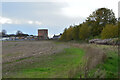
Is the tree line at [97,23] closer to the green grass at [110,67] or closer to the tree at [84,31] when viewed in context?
the tree at [84,31]

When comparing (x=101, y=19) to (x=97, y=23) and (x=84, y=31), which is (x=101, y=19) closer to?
(x=97, y=23)

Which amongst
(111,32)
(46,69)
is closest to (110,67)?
(46,69)

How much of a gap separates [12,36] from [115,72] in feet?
470

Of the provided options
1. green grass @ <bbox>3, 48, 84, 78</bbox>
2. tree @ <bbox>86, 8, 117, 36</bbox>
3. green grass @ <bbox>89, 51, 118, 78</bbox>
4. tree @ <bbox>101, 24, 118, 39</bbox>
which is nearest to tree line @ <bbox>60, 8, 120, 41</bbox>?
tree @ <bbox>86, 8, 117, 36</bbox>

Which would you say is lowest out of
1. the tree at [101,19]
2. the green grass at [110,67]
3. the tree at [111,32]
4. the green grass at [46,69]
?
the green grass at [46,69]

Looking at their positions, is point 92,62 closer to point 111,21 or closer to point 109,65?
point 109,65

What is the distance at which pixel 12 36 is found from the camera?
146500mm

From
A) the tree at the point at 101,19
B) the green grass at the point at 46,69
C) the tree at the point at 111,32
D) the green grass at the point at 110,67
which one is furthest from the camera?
the tree at the point at 101,19

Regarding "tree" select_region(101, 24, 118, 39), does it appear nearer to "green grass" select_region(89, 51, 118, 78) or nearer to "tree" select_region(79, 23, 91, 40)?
"tree" select_region(79, 23, 91, 40)

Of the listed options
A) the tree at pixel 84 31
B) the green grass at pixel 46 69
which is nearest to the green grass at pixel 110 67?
the green grass at pixel 46 69

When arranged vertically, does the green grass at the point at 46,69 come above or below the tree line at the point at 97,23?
below

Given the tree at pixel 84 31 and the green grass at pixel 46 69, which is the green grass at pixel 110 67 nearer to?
the green grass at pixel 46 69

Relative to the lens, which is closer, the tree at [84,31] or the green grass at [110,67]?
the green grass at [110,67]

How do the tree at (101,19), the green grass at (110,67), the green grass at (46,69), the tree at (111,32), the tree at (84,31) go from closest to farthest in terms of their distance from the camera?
1. the green grass at (110,67)
2. the green grass at (46,69)
3. the tree at (111,32)
4. the tree at (84,31)
5. the tree at (101,19)
